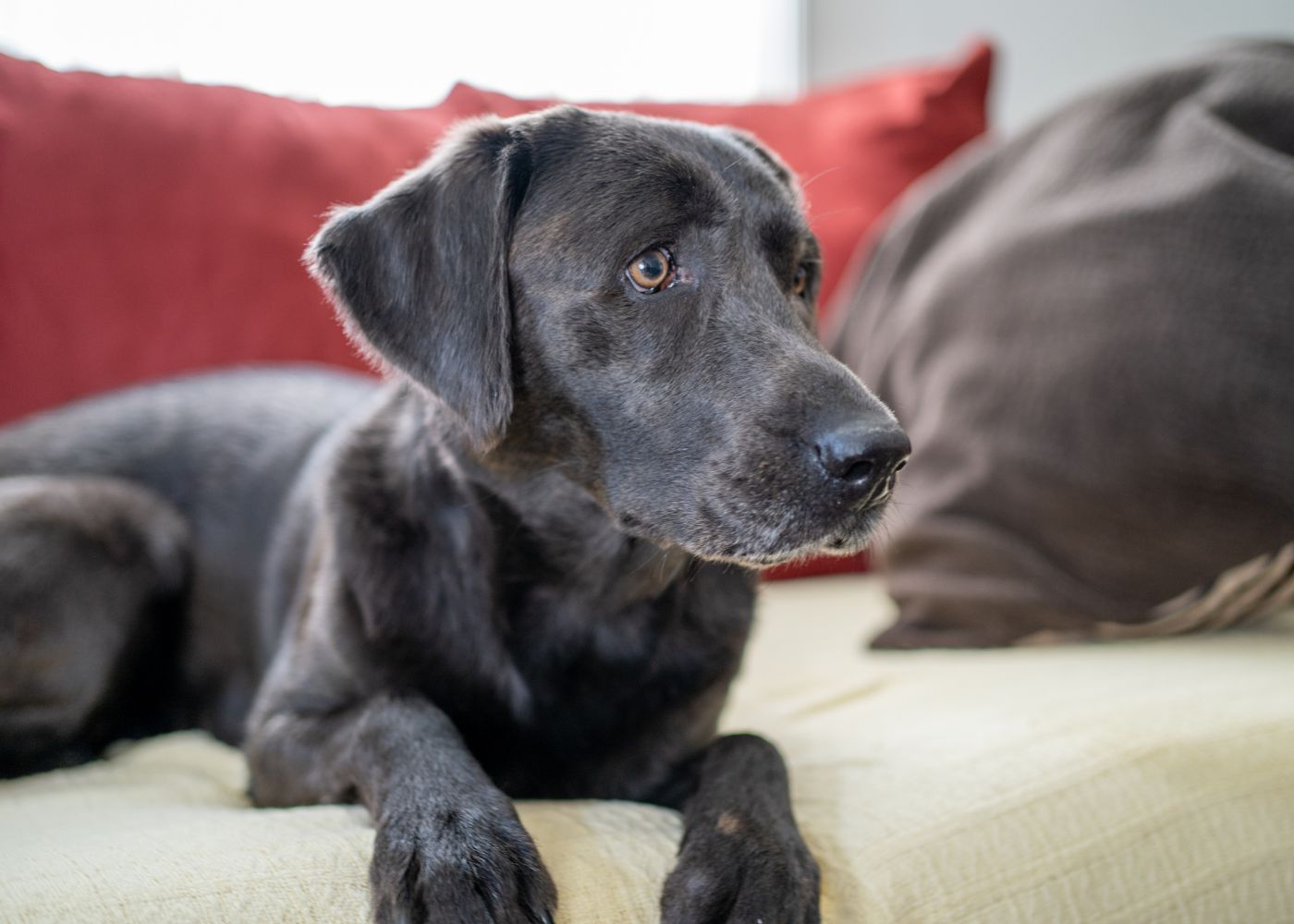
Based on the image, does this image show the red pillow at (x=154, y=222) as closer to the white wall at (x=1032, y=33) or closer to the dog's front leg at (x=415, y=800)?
the dog's front leg at (x=415, y=800)

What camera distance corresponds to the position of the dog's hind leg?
154 cm

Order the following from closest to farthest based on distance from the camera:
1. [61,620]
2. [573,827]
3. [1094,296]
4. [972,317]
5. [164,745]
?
[573,827] < [61,620] < [164,745] < [1094,296] < [972,317]

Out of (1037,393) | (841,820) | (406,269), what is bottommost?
(841,820)

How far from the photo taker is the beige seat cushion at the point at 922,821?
1.01m

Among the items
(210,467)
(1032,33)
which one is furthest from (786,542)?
(1032,33)

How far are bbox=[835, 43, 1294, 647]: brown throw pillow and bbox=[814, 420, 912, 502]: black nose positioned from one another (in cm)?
52

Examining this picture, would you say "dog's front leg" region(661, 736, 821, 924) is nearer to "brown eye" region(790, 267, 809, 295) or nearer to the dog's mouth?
the dog's mouth

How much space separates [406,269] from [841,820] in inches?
34.2

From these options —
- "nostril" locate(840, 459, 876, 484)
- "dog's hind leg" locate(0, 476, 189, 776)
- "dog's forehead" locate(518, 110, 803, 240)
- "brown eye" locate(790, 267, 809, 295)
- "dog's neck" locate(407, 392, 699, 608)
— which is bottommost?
"dog's hind leg" locate(0, 476, 189, 776)

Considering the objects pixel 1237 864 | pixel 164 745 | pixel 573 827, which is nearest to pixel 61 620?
pixel 164 745

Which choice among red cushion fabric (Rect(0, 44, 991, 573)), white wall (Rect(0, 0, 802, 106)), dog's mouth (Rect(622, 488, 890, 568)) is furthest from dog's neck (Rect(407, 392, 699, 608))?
white wall (Rect(0, 0, 802, 106))

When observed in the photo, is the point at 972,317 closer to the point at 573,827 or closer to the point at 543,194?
the point at 543,194

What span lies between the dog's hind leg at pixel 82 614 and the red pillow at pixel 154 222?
0.31 m

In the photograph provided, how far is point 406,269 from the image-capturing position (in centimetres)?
129
